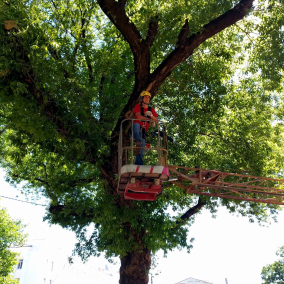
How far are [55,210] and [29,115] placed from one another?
6.66m

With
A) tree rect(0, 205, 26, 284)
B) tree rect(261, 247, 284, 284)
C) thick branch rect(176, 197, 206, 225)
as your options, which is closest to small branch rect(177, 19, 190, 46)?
thick branch rect(176, 197, 206, 225)

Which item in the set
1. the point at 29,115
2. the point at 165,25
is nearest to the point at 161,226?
the point at 29,115

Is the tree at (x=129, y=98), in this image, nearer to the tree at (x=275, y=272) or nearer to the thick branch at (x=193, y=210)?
the thick branch at (x=193, y=210)

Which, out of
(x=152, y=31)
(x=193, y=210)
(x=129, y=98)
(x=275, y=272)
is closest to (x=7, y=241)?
(x=193, y=210)

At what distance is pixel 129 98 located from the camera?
9.84 m

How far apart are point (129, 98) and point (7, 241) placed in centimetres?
1939

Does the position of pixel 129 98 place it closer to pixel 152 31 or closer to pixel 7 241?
pixel 152 31

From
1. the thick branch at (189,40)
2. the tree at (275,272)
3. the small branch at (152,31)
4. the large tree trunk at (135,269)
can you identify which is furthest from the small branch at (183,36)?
the tree at (275,272)

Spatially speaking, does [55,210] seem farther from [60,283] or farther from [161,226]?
[60,283]

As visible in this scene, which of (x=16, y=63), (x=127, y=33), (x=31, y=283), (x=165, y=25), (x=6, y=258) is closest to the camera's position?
(x=16, y=63)

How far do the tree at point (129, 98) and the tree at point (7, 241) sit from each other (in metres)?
10.5

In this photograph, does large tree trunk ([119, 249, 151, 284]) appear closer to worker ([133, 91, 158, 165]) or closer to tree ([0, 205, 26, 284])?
worker ([133, 91, 158, 165])

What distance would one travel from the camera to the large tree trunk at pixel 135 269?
35.9 feet

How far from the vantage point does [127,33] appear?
8906 mm
